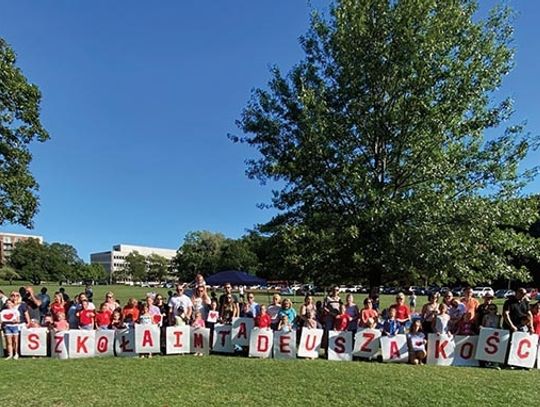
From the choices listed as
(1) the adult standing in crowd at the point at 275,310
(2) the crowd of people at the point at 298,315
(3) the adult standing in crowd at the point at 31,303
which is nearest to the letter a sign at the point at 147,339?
(2) the crowd of people at the point at 298,315

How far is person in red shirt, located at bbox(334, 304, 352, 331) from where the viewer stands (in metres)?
13.0

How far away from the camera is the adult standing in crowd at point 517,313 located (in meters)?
11.8

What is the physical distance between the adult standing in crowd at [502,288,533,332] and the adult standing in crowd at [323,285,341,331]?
156 inches

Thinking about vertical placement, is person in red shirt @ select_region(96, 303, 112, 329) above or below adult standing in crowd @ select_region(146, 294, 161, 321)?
below

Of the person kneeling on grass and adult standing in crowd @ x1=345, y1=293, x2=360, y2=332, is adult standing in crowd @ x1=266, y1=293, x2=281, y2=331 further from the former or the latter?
the person kneeling on grass

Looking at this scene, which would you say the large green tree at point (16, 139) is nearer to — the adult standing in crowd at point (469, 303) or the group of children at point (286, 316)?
the group of children at point (286, 316)

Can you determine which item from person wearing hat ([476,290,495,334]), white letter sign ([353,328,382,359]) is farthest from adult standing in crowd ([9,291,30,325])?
person wearing hat ([476,290,495,334])

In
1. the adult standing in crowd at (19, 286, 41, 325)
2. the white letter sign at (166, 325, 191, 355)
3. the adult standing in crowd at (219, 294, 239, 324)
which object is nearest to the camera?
the white letter sign at (166, 325, 191, 355)

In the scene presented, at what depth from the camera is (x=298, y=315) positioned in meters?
13.6

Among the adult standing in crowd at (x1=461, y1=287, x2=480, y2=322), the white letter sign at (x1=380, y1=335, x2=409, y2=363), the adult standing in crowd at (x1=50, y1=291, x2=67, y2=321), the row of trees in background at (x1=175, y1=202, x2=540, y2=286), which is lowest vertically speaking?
the white letter sign at (x1=380, y1=335, x2=409, y2=363)

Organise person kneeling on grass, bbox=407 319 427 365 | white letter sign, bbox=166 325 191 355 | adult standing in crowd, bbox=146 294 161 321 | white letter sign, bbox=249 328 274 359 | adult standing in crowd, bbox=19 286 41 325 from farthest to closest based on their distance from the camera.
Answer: adult standing in crowd, bbox=19 286 41 325
adult standing in crowd, bbox=146 294 161 321
white letter sign, bbox=166 325 191 355
white letter sign, bbox=249 328 274 359
person kneeling on grass, bbox=407 319 427 365

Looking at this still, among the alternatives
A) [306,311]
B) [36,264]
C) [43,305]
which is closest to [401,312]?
[306,311]

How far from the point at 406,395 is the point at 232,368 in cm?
382

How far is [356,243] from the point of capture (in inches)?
569
